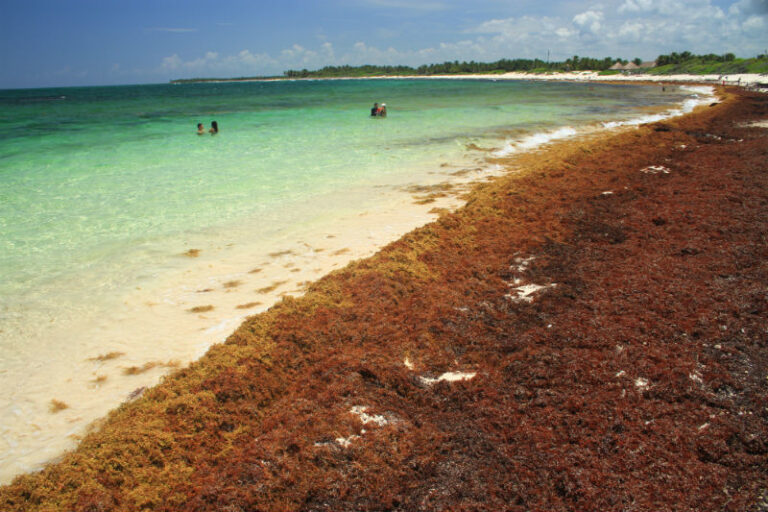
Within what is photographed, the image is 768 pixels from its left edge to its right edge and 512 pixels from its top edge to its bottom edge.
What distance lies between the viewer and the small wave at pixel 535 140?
14.9 m

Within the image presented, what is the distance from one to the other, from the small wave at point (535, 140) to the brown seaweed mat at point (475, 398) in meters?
10.4

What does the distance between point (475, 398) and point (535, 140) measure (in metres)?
16.4

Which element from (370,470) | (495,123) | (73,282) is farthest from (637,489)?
(495,123)

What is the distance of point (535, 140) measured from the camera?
17.0 m

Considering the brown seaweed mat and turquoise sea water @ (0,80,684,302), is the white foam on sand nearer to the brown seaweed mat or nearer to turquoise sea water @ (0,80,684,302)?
the brown seaweed mat

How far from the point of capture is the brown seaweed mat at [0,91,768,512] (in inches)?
85.7

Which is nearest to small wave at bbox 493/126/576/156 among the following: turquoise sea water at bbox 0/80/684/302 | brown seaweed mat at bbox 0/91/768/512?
turquoise sea water at bbox 0/80/684/302

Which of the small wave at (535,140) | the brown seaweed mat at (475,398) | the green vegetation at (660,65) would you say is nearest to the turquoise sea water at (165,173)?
the small wave at (535,140)

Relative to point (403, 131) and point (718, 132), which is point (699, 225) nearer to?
point (718, 132)

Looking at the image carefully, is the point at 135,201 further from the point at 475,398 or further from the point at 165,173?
the point at 475,398

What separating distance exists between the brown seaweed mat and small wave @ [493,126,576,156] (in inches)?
408

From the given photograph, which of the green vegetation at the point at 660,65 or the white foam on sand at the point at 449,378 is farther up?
the green vegetation at the point at 660,65

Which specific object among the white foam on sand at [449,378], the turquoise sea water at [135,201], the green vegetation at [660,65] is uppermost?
the green vegetation at [660,65]

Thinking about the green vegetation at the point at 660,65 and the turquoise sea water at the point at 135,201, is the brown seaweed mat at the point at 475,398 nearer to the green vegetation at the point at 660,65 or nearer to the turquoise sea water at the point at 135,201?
the turquoise sea water at the point at 135,201
